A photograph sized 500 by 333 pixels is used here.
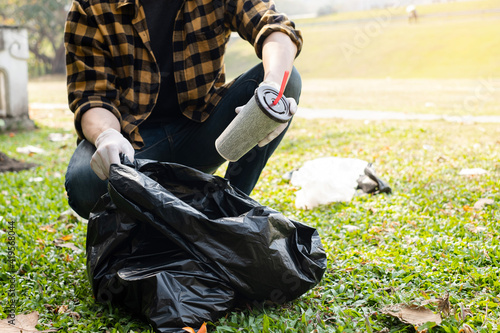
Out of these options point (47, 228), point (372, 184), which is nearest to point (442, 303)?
point (372, 184)

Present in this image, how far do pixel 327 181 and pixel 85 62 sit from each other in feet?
5.12

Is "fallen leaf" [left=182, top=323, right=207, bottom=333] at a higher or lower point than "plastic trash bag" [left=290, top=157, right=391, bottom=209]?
higher

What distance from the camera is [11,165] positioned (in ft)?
13.7

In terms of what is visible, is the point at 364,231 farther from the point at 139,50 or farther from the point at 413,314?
the point at 139,50

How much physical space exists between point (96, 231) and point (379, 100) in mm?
9486

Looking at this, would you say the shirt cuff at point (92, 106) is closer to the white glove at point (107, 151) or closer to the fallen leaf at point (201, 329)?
the white glove at point (107, 151)

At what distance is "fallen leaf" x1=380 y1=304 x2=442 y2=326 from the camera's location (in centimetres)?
145

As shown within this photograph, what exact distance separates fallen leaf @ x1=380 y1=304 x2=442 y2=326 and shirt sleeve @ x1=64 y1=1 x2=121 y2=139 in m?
1.29

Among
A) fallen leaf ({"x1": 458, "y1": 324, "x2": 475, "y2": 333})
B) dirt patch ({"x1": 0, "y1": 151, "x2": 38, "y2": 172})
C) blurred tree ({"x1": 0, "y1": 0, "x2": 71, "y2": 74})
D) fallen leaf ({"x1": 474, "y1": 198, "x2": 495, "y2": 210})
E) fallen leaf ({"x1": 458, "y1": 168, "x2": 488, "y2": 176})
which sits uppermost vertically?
fallen leaf ({"x1": 458, "y1": 324, "x2": 475, "y2": 333})

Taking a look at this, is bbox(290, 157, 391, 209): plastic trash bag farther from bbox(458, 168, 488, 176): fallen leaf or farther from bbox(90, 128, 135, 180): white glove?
bbox(90, 128, 135, 180): white glove

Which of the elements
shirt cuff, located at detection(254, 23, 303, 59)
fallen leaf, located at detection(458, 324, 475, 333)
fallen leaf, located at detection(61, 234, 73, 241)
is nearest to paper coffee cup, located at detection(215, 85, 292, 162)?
shirt cuff, located at detection(254, 23, 303, 59)

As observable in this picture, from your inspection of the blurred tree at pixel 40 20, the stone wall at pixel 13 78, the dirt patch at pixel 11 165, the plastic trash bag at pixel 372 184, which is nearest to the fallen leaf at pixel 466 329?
the plastic trash bag at pixel 372 184

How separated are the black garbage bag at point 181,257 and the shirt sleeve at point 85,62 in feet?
1.79

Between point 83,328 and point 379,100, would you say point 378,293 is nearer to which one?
point 83,328
